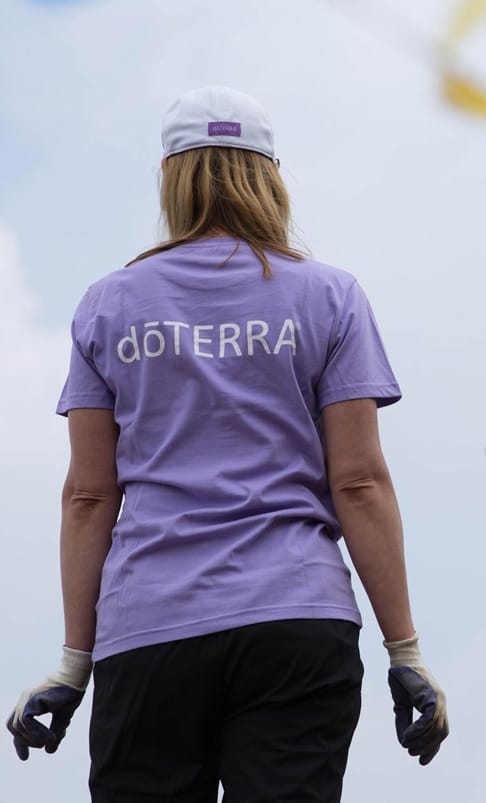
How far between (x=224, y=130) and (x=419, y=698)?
0.72 meters

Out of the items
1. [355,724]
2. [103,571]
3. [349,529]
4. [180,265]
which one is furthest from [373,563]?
[180,265]

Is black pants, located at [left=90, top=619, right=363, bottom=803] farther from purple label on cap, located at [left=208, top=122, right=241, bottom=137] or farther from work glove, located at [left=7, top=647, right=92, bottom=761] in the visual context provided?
purple label on cap, located at [left=208, top=122, right=241, bottom=137]

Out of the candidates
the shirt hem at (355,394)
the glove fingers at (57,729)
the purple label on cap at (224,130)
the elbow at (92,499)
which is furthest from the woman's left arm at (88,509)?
the purple label on cap at (224,130)

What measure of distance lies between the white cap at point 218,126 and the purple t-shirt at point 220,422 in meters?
0.14

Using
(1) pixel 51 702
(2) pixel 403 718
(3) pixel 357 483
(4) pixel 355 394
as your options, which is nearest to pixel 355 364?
(4) pixel 355 394

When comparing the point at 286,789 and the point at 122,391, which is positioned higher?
the point at 122,391

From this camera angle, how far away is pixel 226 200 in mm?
1543

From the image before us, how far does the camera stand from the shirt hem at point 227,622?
4.39ft

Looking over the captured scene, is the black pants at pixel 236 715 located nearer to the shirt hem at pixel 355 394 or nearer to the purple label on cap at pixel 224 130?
the shirt hem at pixel 355 394

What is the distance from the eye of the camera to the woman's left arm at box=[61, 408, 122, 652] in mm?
1528

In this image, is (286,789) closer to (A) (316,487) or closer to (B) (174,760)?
(B) (174,760)

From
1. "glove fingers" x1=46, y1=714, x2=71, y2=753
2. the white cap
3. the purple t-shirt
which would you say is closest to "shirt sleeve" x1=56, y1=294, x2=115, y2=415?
the purple t-shirt

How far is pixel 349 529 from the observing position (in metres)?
1.48

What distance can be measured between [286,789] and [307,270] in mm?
578
